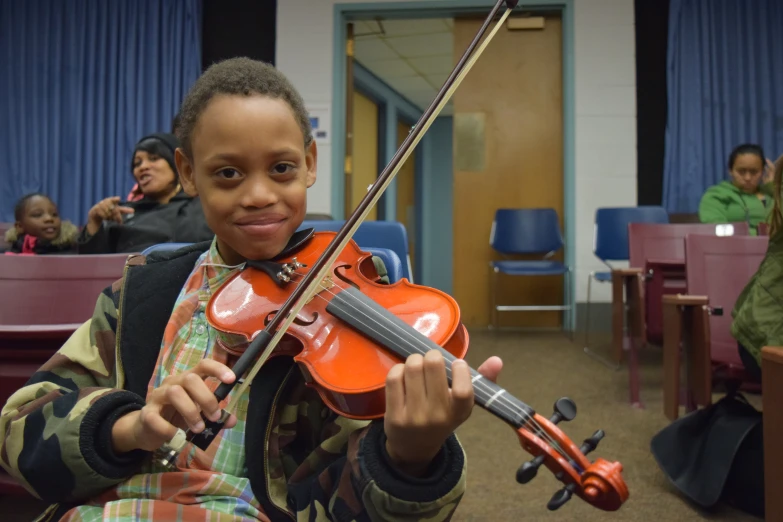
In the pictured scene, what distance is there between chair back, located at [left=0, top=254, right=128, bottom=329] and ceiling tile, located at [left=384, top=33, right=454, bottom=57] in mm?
4916

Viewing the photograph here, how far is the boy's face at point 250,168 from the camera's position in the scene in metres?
0.71

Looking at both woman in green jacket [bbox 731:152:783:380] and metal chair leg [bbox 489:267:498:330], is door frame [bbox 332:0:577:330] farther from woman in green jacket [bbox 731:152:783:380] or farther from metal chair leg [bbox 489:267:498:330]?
woman in green jacket [bbox 731:152:783:380]

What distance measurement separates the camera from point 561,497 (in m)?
0.52

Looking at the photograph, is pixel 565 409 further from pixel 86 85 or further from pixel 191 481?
pixel 86 85

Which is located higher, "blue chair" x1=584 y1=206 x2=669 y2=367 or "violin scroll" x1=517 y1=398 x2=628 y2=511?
"blue chair" x1=584 y1=206 x2=669 y2=367

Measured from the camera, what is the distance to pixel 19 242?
3195 millimetres

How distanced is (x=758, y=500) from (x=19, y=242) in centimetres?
346

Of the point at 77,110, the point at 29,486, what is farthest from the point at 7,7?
the point at 29,486

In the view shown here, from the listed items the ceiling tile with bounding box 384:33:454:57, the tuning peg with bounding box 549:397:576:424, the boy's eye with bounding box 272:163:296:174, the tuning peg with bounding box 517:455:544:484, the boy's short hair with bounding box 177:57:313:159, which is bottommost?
the tuning peg with bounding box 517:455:544:484

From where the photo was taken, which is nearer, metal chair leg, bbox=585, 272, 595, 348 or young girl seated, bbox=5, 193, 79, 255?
young girl seated, bbox=5, 193, 79, 255

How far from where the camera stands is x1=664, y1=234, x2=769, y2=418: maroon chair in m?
1.75

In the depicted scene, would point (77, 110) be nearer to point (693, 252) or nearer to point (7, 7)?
point (7, 7)

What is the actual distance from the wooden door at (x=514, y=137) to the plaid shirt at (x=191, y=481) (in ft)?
13.4

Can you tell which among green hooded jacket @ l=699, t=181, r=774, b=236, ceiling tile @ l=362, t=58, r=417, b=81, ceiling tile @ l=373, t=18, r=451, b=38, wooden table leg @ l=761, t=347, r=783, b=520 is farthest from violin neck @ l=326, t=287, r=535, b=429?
ceiling tile @ l=362, t=58, r=417, b=81
